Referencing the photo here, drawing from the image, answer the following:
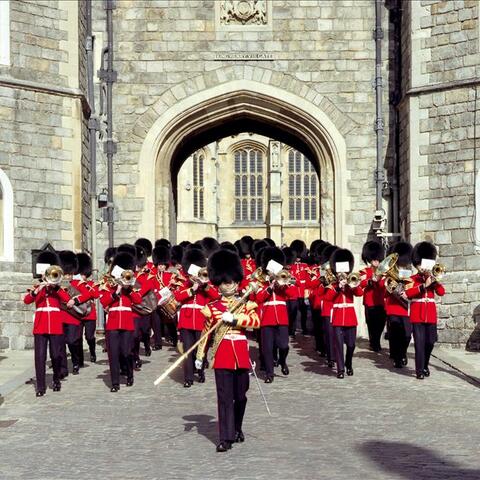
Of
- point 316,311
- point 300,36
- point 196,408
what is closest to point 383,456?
point 196,408

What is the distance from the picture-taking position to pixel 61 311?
12.1m

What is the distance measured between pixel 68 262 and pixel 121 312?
1854 mm

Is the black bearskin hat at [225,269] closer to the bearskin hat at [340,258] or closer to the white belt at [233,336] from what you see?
the white belt at [233,336]

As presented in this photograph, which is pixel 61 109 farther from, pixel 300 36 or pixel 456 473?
pixel 456 473

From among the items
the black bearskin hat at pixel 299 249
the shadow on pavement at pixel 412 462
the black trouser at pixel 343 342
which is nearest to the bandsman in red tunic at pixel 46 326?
the black trouser at pixel 343 342

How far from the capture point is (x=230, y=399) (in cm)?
871

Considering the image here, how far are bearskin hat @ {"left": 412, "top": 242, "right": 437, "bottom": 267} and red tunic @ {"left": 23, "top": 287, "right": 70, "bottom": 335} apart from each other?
4416 mm

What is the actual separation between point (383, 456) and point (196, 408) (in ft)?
9.35

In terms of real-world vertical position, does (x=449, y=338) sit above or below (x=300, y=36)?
below

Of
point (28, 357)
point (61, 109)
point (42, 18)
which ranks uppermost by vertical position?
point (42, 18)

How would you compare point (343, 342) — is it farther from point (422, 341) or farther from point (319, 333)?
point (319, 333)

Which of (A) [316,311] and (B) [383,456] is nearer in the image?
(B) [383,456]

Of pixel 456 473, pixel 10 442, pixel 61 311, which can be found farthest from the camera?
pixel 61 311

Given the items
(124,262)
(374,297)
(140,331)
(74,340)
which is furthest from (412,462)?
(374,297)
